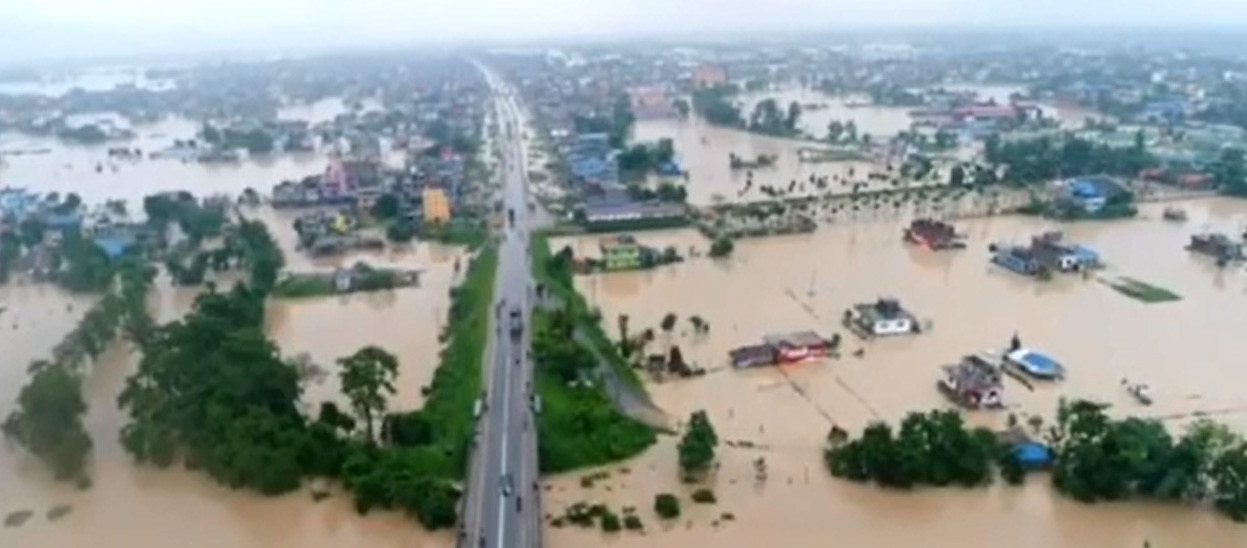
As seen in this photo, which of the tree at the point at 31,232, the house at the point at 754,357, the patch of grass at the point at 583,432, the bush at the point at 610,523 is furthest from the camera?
the tree at the point at 31,232

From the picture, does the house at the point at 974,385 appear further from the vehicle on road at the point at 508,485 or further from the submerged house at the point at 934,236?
the submerged house at the point at 934,236

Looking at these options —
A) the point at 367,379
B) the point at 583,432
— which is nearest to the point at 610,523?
the point at 583,432

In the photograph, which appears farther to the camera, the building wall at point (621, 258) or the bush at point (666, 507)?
the building wall at point (621, 258)

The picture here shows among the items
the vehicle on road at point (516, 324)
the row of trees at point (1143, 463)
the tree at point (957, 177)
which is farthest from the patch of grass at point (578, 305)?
the tree at point (957, 177)

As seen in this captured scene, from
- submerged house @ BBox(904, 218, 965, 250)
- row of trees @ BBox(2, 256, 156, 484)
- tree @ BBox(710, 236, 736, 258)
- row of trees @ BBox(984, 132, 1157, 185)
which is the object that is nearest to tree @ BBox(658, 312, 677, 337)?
tree @ BBox(710, 236, 736, 258)

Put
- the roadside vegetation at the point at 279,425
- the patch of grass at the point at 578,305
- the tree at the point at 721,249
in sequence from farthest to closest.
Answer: the tree at the point at 721,249 < the patch of grass at the point at 578,305 < the roadside vegetation at the point at 279,425

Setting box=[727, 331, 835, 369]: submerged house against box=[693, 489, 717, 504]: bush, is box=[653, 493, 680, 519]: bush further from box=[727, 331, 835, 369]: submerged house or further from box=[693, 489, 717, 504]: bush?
box=[727, 331, 835, 369]: submerged house
